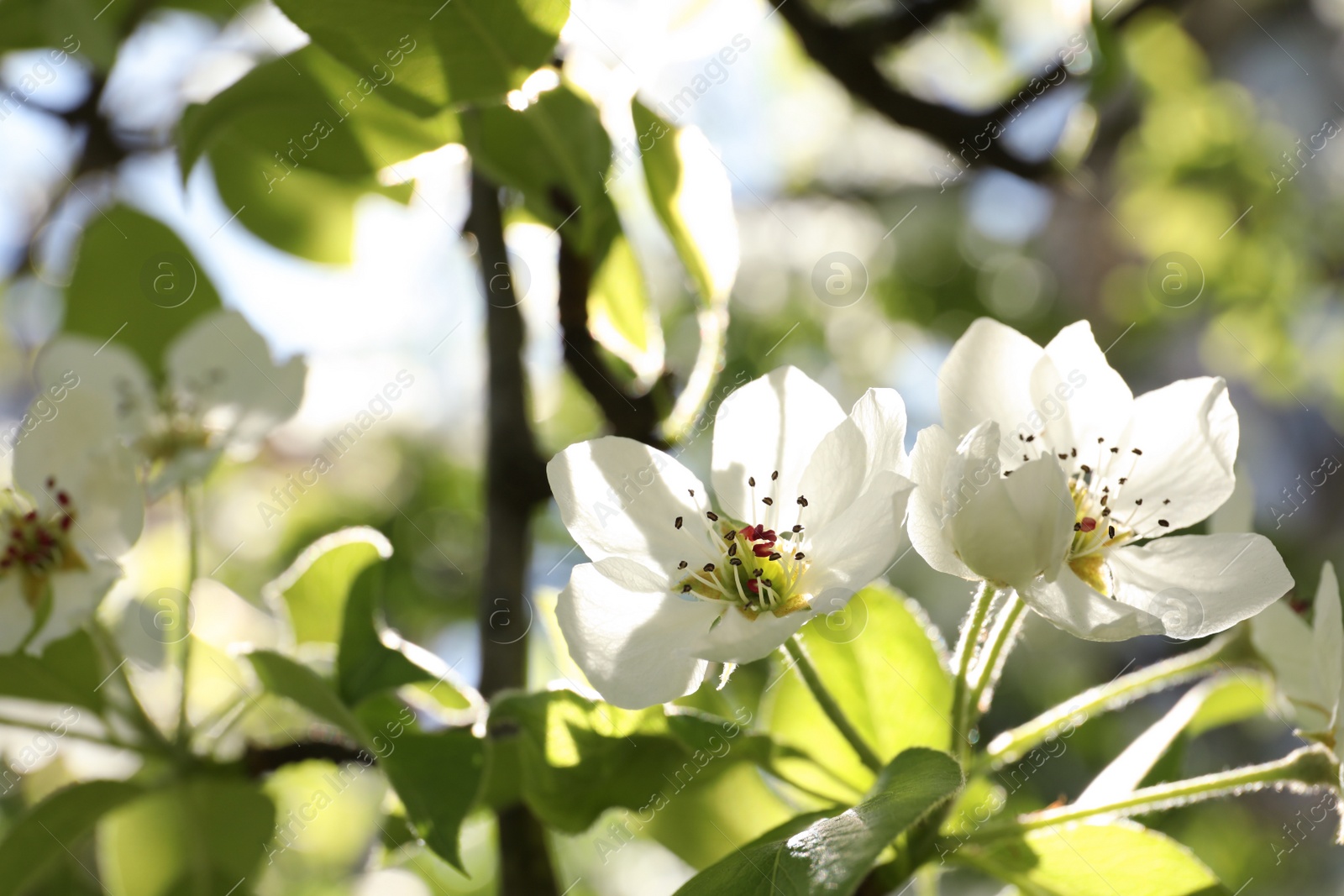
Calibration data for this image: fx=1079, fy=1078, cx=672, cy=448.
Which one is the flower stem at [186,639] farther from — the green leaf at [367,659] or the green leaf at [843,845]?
the green leaf at [843,845]

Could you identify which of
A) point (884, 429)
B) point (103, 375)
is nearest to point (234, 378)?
point (103, 375)

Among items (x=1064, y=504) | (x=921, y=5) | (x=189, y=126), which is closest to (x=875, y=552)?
(x=1064, y=504)

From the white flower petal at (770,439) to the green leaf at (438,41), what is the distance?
0.32 metres

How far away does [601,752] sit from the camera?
74 cm

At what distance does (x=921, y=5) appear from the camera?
1.30 meters

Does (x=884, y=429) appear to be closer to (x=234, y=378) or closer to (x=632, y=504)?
(x=632, y=504)

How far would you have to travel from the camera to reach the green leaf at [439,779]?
73cm

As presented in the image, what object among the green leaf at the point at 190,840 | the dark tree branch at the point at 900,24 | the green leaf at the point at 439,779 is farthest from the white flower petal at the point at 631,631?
the dark tree branch at the point at 900,24

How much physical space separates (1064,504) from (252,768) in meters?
0.73

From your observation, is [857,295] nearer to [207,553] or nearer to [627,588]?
[207,553]

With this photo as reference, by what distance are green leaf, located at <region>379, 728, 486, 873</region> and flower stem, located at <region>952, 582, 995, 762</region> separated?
13.3 inches

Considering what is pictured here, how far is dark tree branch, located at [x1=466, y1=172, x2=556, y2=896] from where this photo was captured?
0.95 metres

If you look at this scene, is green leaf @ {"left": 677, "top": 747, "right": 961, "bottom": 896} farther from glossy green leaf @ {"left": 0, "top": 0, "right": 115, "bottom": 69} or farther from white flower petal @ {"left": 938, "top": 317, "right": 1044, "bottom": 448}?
glossy green leaf @ {"left": 0, "top": 0, "right": 115, "bottom": 69}

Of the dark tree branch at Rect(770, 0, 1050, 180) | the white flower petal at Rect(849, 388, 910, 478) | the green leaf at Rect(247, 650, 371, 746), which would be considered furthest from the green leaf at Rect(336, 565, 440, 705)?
the dark tree branch at Rect(770, 0, 1050, 180)
